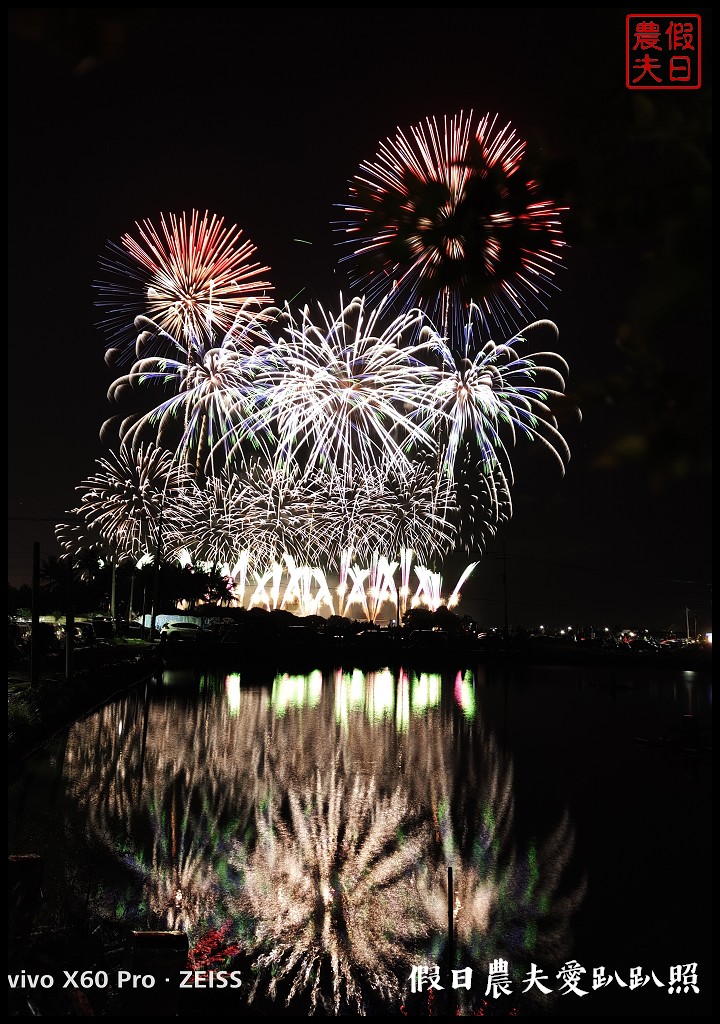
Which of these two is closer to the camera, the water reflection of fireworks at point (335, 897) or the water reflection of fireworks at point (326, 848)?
the water reflection of fireworks at point (335, 897)

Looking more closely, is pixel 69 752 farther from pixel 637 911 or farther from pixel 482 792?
pixel 637 911

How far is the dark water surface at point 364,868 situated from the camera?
9.56 m

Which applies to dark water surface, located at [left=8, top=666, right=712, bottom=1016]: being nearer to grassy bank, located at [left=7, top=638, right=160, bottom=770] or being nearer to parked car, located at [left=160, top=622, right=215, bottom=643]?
grassy bank, located at [left=7, top=638, right=160, bottom=770]

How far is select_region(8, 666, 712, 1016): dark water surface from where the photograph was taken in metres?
9.56

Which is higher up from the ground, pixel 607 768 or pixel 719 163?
pixel 719 163

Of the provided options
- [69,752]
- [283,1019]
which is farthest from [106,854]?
[69,752]

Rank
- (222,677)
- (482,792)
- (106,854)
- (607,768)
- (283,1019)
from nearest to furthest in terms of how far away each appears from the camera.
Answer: (283,1019), (106,854), (482,792), (607,768), (222,677)

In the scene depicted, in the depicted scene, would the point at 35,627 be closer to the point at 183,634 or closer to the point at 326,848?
the point at 326,848

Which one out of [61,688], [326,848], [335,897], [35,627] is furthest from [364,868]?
[61,688]

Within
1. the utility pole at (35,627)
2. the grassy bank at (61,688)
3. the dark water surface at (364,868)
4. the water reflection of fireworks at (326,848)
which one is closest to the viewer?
the dark water surface at (364,868)

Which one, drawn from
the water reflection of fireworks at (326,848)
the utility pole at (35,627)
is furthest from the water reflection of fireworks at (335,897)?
the utility pole at (35,627)

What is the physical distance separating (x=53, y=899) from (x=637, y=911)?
10238 mm

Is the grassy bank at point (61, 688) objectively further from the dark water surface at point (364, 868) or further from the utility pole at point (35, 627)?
the dark water surface at point (364, 868)

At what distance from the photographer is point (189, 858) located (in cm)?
1392
